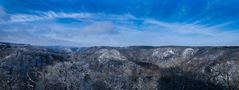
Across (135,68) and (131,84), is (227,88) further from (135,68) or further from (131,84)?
(131,84)

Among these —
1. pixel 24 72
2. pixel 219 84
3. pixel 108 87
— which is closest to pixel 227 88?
pixel 219 84

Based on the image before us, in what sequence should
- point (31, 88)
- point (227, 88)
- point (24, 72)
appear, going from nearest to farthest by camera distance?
point (31, 88)
point (24, 72)
point (227, 88)

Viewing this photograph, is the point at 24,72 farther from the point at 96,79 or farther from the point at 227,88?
the point at 227,88

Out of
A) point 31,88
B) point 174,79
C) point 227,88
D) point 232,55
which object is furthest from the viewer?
point 232,55

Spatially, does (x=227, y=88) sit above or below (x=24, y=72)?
→ below

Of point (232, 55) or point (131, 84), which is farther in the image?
point (232, 55)

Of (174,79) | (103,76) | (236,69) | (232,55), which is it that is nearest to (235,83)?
(236,69)

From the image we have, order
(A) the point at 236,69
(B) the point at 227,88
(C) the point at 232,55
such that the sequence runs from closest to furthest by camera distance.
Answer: (B) the point at 227,88 < (A) the point at 236,69 < (C) the point at 232,55

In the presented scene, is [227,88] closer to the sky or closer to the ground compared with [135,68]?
closer to the ground

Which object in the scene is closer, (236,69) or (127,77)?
(127,77)
